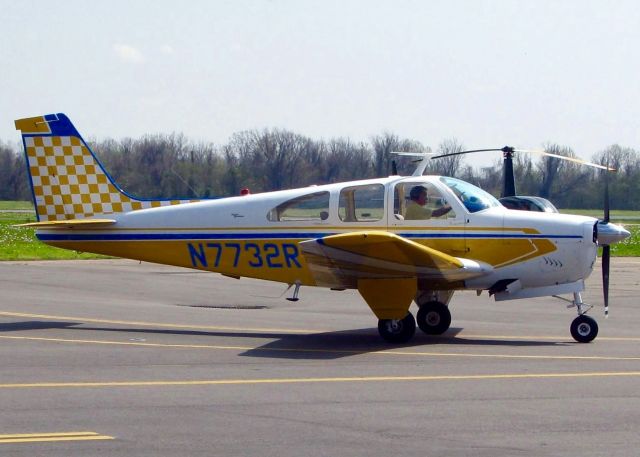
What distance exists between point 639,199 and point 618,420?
48.3m

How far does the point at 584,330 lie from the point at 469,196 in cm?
224

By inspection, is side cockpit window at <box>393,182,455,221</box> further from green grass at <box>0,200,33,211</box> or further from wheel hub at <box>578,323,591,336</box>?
green grass at <box>0,200,33,211</box>

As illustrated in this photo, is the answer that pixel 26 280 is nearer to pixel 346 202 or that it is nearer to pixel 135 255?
pixel 135 255

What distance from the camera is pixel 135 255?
47.1 feet

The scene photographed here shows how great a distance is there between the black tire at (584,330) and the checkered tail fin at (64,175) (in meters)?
6.48

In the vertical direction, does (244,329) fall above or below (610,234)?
below

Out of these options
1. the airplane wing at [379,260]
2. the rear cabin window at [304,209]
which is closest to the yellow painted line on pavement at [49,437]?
the airplane wing at [379,260]

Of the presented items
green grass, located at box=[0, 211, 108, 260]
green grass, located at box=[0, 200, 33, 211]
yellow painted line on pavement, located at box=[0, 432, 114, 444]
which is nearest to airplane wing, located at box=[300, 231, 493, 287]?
yellow painted line on pavement, located at box=[0, 432, 114, 444]

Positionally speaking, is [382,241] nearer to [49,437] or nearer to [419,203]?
[419,203]

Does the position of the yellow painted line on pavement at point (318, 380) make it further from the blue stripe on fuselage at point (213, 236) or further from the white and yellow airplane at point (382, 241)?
the blue stripe on fuselage at point (213, 236)

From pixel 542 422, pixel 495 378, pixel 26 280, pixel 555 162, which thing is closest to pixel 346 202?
pixel 495 378

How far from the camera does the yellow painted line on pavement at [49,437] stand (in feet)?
21.8

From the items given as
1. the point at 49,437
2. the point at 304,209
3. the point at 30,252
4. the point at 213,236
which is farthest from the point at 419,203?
the point at 30,252

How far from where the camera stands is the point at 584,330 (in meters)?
12.5
